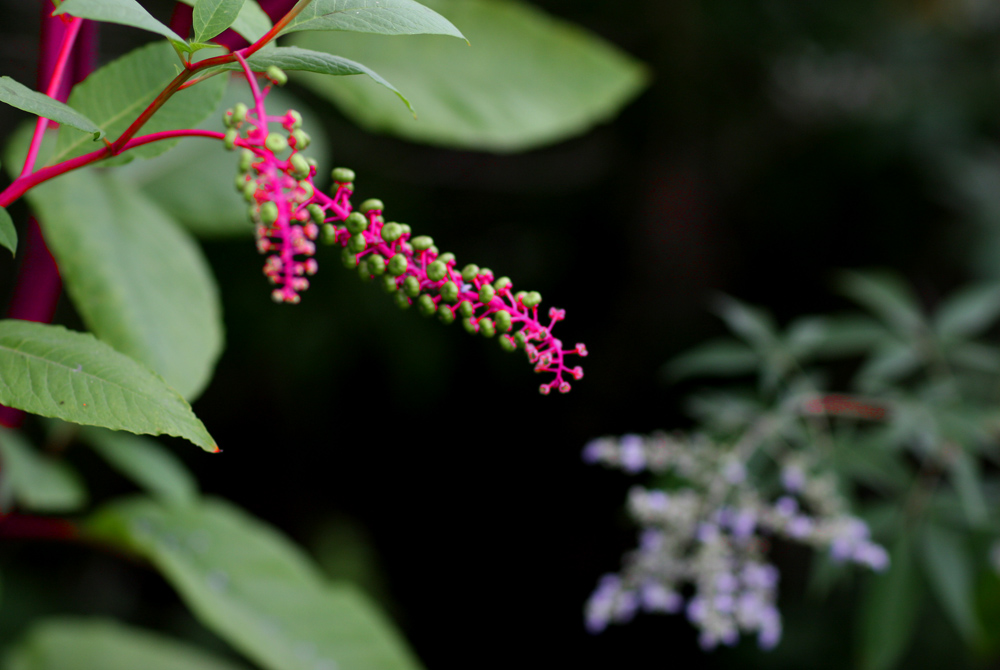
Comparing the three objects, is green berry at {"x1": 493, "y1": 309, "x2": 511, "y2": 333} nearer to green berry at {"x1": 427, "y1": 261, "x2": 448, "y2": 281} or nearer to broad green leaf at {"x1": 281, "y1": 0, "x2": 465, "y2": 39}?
green berry at {"x1": 427, "y1": 261, "x2": 448, "y2": 281}

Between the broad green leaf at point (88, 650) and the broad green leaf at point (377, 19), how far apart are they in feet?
3.21

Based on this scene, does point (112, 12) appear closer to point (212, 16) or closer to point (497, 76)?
point (212, 16)

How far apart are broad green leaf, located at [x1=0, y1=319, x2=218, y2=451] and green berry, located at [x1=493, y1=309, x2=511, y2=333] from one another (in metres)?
0.15

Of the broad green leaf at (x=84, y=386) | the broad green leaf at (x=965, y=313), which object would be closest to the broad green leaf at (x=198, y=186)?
the broad green leaf at (x=84, y=386)

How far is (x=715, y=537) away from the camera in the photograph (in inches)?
32.8

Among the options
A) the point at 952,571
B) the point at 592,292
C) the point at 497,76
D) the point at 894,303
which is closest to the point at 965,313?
the point at 894,303

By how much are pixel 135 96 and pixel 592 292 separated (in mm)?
2408

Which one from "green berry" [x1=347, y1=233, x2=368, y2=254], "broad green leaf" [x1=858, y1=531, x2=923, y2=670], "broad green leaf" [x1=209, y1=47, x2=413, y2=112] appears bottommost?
"broad green leaf" [x1=858, y1=531, x2=923, y2=670]

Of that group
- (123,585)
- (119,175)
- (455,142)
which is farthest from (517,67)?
(123,585)

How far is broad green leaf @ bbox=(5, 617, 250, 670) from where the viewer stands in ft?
3.19

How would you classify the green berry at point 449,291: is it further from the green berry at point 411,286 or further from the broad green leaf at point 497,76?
the broad green leaf at point 497,76

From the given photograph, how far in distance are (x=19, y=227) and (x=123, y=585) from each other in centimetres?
152

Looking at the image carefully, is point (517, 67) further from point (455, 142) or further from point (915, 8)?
point (915, 8)

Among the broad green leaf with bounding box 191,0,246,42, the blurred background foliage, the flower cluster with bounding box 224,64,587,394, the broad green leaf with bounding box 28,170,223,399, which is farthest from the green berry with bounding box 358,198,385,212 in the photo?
the blurred background foliage
